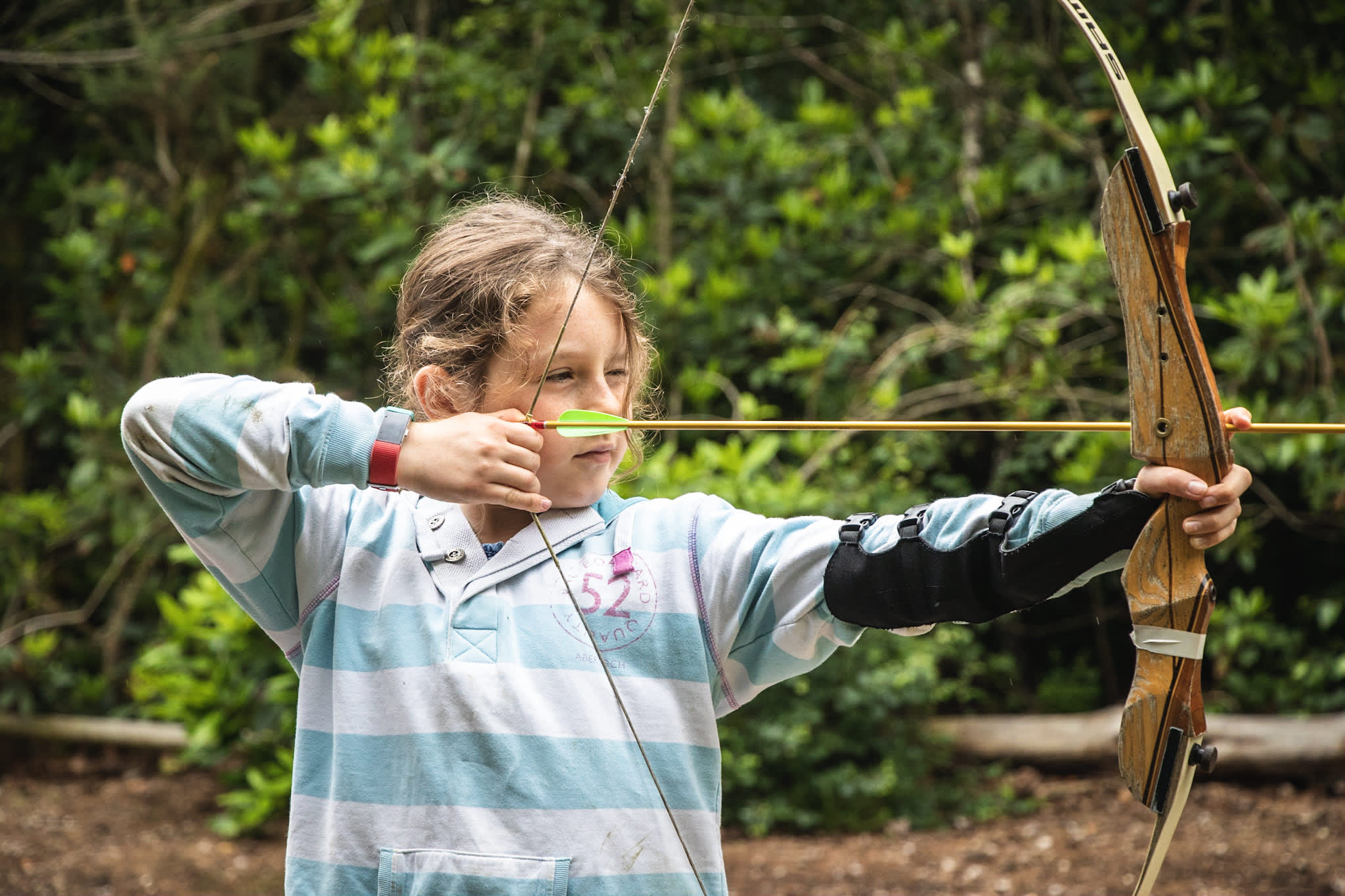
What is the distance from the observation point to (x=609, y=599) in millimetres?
1219

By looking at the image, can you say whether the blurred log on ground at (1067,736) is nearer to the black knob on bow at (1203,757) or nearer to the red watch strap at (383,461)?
the black knob on bow at (1203,757)

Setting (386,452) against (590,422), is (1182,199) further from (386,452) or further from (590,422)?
(386,452)

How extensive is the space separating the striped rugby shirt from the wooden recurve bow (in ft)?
0.52

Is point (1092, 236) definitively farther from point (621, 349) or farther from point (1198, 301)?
point (621, 349)

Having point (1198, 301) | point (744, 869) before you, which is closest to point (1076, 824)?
point (744, 869)

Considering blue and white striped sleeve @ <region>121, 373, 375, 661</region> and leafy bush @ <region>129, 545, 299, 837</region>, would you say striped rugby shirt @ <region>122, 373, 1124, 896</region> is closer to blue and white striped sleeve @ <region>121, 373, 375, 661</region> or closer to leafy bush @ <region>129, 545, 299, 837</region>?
blue and white striped sleeve @ <region>121, 373, 375, 661</region>

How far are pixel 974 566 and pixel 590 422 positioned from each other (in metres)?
0.38

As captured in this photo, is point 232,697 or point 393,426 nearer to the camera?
point 393,426

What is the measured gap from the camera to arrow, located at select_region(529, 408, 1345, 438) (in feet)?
3.27

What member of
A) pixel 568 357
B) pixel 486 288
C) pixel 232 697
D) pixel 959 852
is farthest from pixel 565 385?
pixel 232 697

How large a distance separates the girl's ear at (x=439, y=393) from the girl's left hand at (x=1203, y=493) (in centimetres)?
69

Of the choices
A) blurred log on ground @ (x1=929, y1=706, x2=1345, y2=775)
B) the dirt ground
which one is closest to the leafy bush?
the dirt ground

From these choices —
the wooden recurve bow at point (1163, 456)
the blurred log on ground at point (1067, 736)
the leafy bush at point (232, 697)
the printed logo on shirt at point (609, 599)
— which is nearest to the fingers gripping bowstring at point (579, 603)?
the printed logo on shirt at point (609, 599)

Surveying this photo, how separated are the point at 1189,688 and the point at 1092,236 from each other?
98.4 inches
